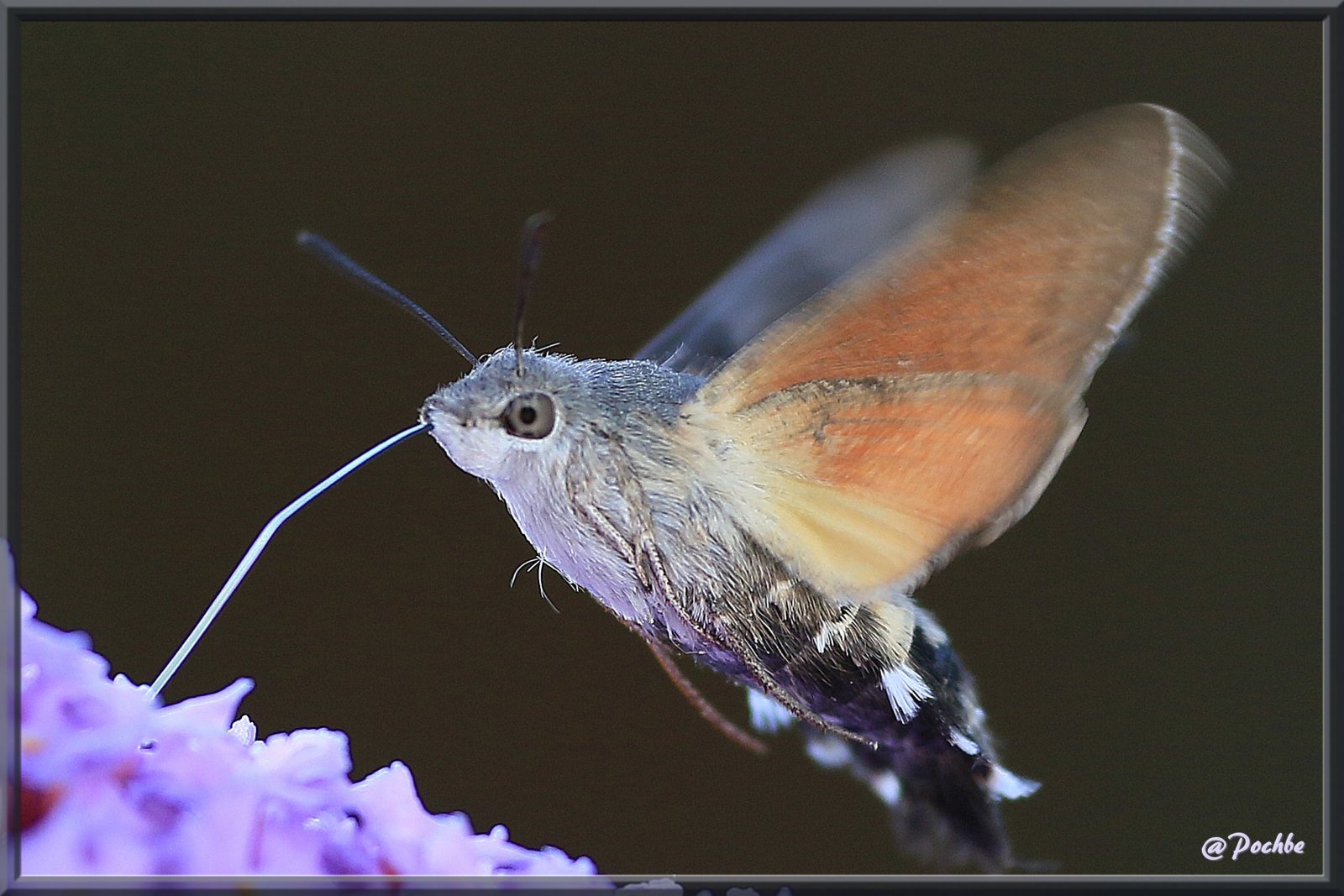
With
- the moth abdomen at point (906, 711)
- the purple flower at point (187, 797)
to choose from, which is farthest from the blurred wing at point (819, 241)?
the purple flower at point (187, 797)

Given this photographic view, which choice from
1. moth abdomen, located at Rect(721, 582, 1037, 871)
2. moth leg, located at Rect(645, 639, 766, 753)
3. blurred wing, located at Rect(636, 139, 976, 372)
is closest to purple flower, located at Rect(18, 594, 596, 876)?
moth leg, located at Rect(645, 639, 766, 753)

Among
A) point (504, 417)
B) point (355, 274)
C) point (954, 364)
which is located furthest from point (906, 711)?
point (355, 274)

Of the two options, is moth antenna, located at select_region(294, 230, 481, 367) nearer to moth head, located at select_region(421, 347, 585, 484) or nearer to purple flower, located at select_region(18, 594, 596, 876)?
moth head, located at select_region(421, 347, 585, 484)

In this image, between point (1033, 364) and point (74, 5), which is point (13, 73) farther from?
point (1033, 364)

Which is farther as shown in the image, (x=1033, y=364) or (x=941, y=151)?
(x=941, y=151)

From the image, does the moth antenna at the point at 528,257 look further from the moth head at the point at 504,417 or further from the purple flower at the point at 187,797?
the purple flower at the point at 187,797

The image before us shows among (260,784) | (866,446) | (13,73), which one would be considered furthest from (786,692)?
(13,73)

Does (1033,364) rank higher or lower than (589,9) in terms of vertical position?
lower

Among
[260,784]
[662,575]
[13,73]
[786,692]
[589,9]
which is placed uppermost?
[13,73]
